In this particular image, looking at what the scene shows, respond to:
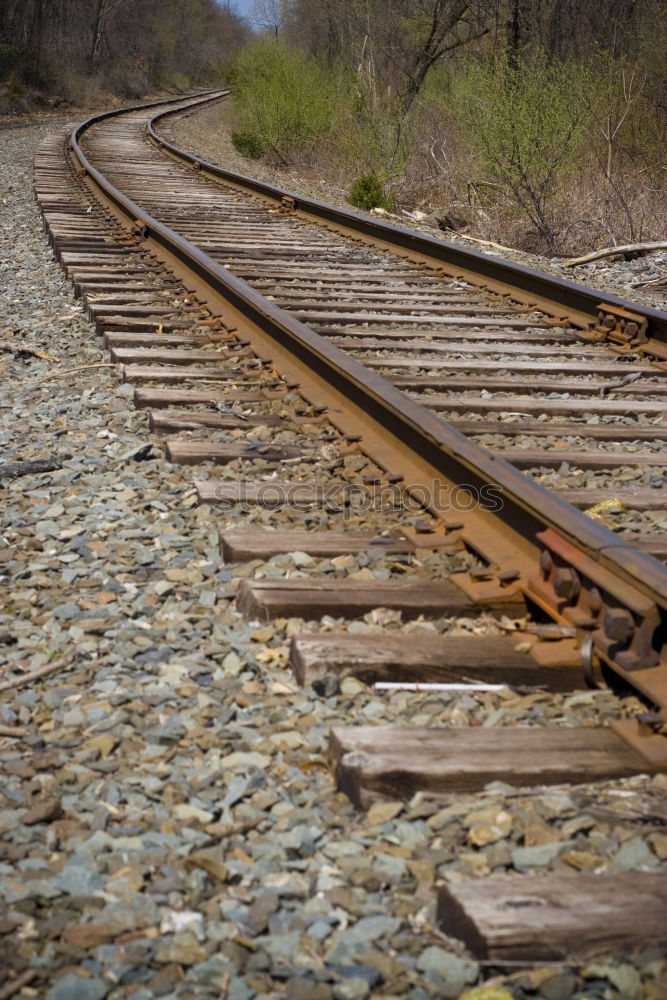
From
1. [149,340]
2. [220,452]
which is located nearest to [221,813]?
[220,452]

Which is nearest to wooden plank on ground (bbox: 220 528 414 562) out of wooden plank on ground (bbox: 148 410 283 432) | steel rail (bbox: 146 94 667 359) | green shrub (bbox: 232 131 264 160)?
wooden plank on ground (bbox: 148 410 283 432)

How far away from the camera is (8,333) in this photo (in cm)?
624

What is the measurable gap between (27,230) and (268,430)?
749 centimetres

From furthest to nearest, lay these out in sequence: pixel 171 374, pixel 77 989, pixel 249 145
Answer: pixel 249 145, pixel 171 374, pixel 77 989

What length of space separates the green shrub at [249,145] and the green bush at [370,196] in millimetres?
7877

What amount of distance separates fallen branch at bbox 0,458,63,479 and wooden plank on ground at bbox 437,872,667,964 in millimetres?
2564

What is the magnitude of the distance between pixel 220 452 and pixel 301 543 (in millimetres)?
905

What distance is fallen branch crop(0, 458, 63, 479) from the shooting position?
3859mm

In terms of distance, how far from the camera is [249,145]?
21.8 m

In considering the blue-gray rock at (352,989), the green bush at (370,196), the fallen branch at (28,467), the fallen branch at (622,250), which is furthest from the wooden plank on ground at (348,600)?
the green bush at (370,196)

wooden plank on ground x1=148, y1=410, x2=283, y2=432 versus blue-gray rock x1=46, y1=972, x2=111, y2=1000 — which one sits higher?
wooden plank on ground x1=148, y1=410, x2=283, y2=432

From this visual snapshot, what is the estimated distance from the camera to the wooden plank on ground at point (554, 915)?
163 cm

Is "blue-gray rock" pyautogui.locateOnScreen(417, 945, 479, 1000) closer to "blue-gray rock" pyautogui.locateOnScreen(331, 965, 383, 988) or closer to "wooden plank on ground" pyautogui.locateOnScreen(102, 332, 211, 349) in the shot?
"blue-gray rock" pyautogui.locateOnScreen(331, 965, 383, 988)

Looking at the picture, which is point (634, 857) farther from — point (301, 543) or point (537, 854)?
point (301, 543)
